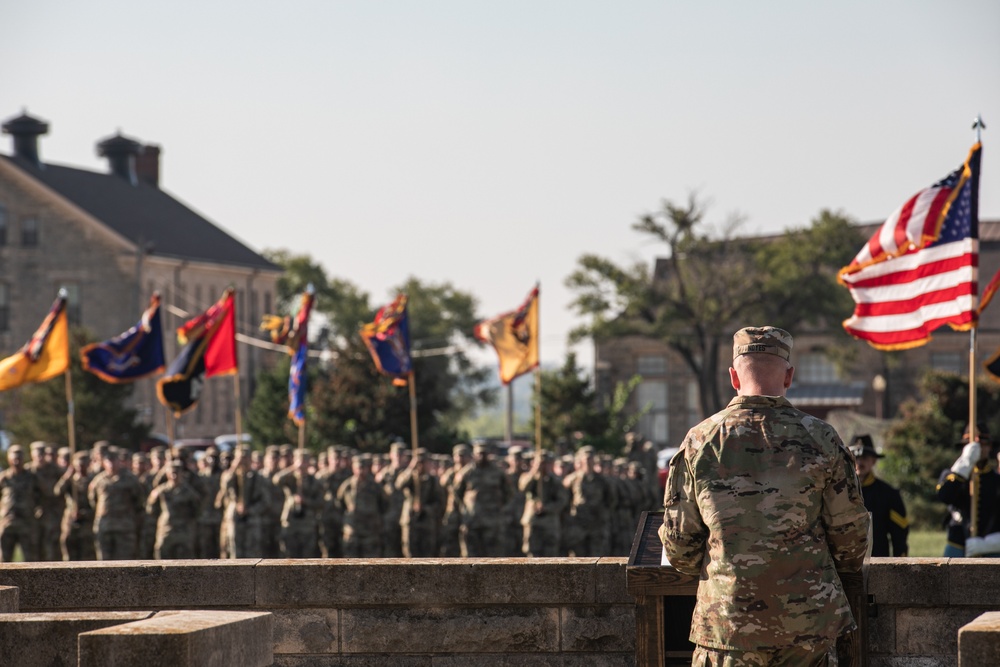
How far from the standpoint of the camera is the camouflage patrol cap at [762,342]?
6621 mm

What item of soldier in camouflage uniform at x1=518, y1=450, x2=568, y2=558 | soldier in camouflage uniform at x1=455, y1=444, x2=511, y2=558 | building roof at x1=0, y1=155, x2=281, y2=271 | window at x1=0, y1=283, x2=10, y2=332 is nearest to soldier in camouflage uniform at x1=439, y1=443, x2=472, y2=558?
soldier in camouflage uniform at x1=455, y1=444, x2=511, y2=558

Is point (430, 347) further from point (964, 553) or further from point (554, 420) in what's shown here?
point (964, 553)

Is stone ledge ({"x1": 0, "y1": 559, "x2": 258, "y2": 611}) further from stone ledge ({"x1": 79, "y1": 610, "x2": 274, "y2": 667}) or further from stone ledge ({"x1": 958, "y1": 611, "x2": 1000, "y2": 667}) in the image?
stone ledge ({"x1": 958, "y1": 611, "x2": 1000, "y2": 667})

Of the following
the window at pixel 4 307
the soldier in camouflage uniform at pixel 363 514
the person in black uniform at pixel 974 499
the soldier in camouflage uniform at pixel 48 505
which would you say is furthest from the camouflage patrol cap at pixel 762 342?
the window at pixel 4 307

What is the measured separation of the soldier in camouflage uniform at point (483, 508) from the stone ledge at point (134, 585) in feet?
44.7

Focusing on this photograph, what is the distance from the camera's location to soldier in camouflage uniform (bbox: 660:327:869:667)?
654 centimetres

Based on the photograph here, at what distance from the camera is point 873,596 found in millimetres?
9023

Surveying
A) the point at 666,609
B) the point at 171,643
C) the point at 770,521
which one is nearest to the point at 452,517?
the point at 666,609

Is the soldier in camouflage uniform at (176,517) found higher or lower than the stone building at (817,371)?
lower

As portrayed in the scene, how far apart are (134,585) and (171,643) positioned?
11.4 feet

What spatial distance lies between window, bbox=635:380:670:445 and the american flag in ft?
193

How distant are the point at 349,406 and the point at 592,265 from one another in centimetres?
2323

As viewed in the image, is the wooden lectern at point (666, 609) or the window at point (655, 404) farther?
the window at point (655, 404)

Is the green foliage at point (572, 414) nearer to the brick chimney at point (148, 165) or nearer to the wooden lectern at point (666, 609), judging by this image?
the wooden lectern at point (666, 609)
